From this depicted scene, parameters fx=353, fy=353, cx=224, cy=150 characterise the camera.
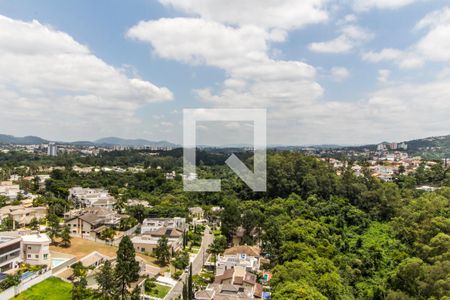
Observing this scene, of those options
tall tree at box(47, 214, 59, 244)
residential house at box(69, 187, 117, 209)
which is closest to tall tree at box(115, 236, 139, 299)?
tall tree at box(47, 214, 59, 244)

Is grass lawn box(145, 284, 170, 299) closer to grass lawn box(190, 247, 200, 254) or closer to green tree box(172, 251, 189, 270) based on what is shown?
green tree box(172, 251, 189, 270)

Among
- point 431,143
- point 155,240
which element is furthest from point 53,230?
point 431,143

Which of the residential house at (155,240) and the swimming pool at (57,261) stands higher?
the swimming pool at (57,261)

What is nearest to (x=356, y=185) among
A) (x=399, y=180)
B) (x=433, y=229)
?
(x=399, y=180)

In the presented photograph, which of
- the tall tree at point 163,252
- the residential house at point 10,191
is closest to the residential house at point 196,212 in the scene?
the tall tree at point 163,252

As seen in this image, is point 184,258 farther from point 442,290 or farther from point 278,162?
point 278,162

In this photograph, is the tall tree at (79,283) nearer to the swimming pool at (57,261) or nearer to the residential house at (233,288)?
the swimming pool at (57,261)

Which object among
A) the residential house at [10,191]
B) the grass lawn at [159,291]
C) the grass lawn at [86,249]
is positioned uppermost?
the residential house at [10,191]
